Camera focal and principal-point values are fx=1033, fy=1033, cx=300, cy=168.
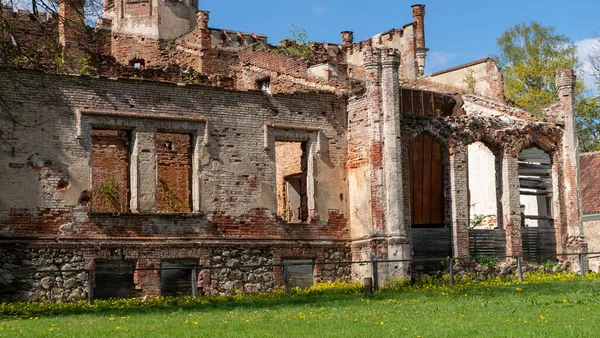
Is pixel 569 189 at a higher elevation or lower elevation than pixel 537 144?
lower

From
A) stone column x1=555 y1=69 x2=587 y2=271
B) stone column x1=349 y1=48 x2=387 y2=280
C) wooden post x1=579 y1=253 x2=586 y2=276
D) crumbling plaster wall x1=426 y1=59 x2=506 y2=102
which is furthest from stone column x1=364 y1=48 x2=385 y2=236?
crumbling plaster wall x1=426 y1=59 x2=506 y2=102

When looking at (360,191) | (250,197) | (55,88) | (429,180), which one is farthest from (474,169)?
(55,88)

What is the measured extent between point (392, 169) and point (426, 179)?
8.28 ft

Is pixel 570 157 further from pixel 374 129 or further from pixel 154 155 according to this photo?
pixel 154 155

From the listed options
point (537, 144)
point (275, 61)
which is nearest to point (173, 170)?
point (275, 61)

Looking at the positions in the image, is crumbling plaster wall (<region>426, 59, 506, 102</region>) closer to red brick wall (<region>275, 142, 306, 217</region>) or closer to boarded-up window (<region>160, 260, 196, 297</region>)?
red brick wall (<region>275, 142, 306, 217</region>)

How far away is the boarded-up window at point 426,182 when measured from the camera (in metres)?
28.3

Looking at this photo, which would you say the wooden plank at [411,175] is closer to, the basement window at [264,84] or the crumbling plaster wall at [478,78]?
the basement window at [264,84]

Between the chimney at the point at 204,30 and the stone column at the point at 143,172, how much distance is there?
32.3 feet

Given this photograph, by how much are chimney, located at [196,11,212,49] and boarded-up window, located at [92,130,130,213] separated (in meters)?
8.40

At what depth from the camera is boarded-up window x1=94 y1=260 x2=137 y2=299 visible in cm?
2414

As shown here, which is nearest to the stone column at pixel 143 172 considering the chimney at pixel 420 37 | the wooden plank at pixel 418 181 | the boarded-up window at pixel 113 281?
the boarded-up window at pixel 113 281

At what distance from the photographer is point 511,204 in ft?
96.3

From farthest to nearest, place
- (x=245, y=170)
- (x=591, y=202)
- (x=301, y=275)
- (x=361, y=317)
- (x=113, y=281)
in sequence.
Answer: (x=591, y=202) → (x=301, y=275) → (x=245, y=170) → (x=113, y=281) → (x=361, y=317)
